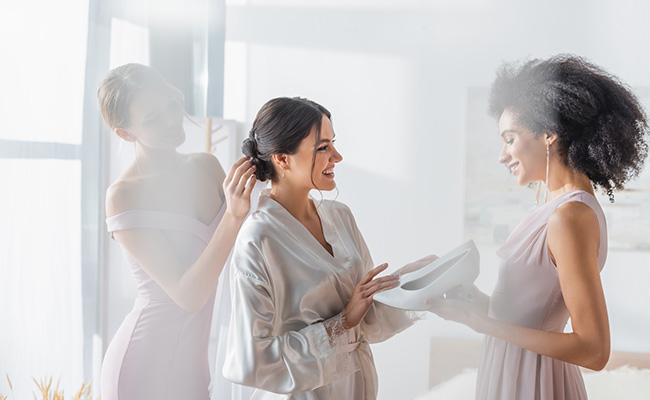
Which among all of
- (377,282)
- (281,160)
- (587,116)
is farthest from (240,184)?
(587,116)

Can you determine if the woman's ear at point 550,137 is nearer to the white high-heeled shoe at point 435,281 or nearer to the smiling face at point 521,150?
the smiling face at point 521,150

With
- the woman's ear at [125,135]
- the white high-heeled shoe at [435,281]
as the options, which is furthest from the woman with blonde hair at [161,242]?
the white high-heeled shoe at [435,281]

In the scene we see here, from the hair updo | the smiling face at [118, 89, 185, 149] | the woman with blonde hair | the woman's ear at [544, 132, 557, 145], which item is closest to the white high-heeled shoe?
the woman's ear at [544, 132, 557, 145]

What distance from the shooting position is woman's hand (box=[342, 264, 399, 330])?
136 cm

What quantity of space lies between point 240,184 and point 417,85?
21.8 inches

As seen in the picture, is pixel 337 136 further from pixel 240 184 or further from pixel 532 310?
pixel 532 310

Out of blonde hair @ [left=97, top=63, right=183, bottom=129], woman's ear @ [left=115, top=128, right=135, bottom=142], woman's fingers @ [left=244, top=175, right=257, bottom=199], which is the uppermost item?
blonde hair @ [left=97, top=63, right=183, bottom=129]

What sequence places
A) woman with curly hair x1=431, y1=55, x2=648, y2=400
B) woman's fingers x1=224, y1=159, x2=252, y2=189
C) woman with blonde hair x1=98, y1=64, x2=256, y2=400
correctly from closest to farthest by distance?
1. woman with curly hair x1=431, y1=55, x2=648, y2=400
2. woman's fingers x1=224, y1=159, x2=252, y2=189
3. woman with blonde hair x1=98, y1=64, x2=256, y2=400

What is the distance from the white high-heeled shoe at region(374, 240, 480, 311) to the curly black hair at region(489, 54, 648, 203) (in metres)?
0.32

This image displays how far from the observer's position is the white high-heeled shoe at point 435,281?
4.34 ft

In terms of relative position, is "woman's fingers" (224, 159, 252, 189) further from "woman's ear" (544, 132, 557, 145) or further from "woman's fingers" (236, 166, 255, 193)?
"woman's ear" (544, 132, 557, 145)

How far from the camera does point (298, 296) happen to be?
1.39 metres

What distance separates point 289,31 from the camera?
5.68 ft

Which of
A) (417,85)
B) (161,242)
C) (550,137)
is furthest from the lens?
(161,242)
